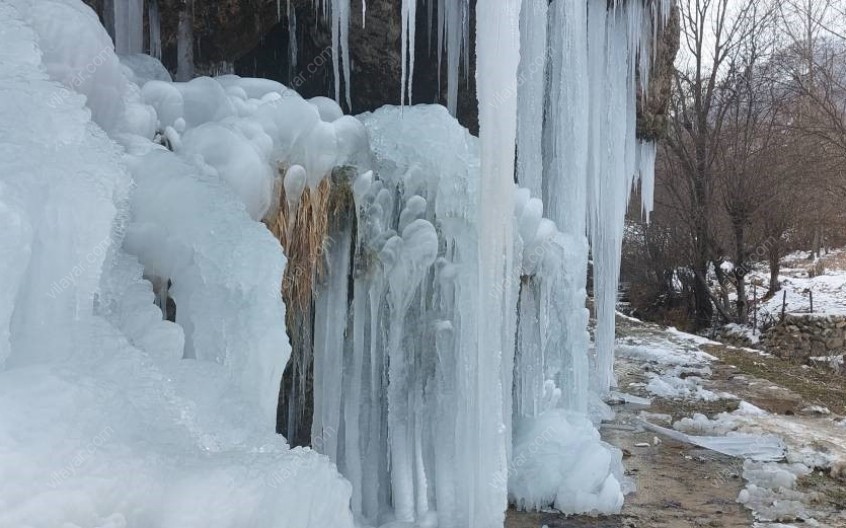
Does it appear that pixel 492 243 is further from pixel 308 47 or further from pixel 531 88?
pixel 308 47

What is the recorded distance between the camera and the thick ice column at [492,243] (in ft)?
10.7

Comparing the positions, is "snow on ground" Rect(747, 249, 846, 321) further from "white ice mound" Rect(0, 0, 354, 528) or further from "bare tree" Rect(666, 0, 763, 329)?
"white ice mound" Rect(0, 0, 354, 528)

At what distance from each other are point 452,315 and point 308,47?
7.71 ft

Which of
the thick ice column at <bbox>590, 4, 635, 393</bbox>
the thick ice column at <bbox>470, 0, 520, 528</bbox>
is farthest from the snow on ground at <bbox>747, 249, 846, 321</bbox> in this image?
the thick ice column at <bbox>470, 0, 520, 528</bbox>

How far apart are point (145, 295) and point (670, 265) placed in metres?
15.8

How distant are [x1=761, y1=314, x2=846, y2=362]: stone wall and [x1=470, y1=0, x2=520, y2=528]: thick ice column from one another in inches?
408

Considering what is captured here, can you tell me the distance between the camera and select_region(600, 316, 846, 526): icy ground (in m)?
4.61

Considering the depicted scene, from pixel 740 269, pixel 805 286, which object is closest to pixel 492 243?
pixel 740 269

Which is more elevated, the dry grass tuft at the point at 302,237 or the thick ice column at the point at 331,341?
the dry grass tuft at the point at 302,237

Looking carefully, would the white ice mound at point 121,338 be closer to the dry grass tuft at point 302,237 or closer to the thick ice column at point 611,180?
the dry grass tuft at point 302,237

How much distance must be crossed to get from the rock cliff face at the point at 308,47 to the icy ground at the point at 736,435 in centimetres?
335

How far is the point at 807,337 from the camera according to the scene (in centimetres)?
1265

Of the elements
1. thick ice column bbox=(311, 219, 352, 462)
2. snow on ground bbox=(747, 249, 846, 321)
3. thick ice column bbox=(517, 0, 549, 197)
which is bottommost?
snow on ground bbox=(747, 249, 846, 321)

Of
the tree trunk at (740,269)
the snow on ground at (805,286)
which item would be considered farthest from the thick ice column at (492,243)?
the tree trunk at (740,269)
